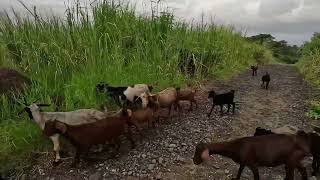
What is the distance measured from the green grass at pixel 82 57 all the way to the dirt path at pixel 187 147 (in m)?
0.70

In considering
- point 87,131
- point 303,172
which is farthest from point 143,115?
point 303,172

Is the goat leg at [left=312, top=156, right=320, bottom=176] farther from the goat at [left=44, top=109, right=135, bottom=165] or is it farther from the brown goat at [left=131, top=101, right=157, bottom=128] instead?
the goat at [left=44, top=109, right=135, bottom=165]

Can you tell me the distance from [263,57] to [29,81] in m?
13.3

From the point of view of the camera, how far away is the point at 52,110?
5594 millimetres

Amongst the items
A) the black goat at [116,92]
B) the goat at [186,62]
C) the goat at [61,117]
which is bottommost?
the goat at [61,117]

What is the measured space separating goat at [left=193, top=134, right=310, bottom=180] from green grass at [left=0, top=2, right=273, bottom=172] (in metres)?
2.11

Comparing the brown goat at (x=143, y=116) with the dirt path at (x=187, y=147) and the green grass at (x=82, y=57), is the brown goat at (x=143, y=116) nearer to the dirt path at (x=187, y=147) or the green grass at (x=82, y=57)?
the dirt path at (x=187, y=147)

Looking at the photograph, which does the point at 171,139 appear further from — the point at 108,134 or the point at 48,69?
the point at 48,69

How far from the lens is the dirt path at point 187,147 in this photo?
4.63 meters

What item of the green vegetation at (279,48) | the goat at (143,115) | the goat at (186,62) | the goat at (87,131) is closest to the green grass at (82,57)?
the goat at (186,62)

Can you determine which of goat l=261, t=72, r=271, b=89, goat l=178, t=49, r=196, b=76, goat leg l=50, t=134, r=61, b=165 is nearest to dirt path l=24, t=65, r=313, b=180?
goat leg l=50, t=134, r=61, b=165

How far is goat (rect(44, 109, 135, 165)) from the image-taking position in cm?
460

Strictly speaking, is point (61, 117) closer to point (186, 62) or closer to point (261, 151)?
point (261, 151)

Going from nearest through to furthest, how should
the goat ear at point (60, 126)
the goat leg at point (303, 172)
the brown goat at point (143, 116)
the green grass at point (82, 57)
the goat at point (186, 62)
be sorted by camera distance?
the goat leg at point (303, 172) < the goat ear at point (60, 126) < the brown goat at point (143, 116) < the green grass at point (82, 57) < the goat at point (186, 62)
